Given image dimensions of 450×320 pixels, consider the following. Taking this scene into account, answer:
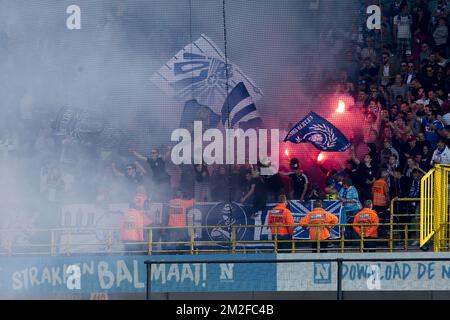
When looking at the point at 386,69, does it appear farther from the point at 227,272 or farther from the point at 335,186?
the point at 227,272

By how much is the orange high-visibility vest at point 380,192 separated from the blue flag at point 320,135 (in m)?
1.27

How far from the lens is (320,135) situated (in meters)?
22.1

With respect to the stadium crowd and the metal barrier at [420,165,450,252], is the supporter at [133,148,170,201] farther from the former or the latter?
the metal barrier at [420,165,450,252]

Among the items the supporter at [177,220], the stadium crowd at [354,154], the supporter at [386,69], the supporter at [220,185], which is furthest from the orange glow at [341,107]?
the supporter at [177,220]

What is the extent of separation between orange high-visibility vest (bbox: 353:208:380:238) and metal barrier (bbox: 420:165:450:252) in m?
0.74

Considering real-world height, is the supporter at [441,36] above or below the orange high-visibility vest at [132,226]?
above

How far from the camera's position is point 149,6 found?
2294cm

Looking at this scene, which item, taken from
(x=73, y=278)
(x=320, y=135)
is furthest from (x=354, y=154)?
(x=73, y=278)

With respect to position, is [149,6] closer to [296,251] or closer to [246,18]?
[246,18]

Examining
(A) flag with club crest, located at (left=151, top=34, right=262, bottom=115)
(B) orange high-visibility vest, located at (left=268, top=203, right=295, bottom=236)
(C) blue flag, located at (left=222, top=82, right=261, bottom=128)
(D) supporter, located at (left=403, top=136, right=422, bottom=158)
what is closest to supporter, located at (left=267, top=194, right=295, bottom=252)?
(B) orange high-visibility vest, located at (left=268, top=203, right=295, bottom=236)

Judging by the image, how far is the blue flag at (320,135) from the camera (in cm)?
2206

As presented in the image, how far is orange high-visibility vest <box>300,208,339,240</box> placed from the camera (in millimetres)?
20344

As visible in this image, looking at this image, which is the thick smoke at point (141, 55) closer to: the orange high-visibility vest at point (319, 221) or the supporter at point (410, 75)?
the supporter at point (410, 75)
